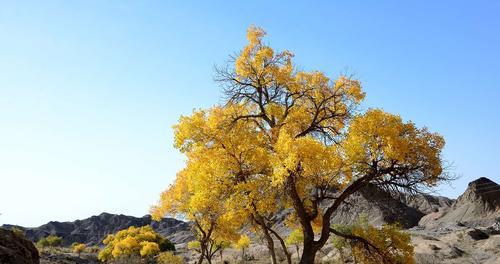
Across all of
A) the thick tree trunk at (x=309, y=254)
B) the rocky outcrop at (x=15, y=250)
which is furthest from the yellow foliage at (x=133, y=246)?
the rocky outcrop at (x=15, y=250)

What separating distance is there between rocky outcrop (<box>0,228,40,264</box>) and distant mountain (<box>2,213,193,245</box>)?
139462mm

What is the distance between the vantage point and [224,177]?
20.8m

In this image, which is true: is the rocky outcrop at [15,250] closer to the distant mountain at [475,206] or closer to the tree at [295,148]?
the tree at [295,148]

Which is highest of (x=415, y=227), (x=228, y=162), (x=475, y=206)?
(x=228, y=162)

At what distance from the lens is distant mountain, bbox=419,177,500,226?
254 feet

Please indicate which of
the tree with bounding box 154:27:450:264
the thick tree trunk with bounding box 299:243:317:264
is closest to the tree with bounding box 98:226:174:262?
the tree with bounding box 154:27:450:264

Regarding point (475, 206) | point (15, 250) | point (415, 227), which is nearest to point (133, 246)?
point (415, 227)

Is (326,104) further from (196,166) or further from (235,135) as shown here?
(196,166)

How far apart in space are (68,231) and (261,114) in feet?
561

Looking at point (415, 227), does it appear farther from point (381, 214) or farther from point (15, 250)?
point (15, 250)

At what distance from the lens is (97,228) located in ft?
582

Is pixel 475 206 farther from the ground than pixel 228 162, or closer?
closer

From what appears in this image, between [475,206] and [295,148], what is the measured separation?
75880mm

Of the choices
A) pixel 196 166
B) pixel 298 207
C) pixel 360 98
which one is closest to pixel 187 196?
pixel 196 166
